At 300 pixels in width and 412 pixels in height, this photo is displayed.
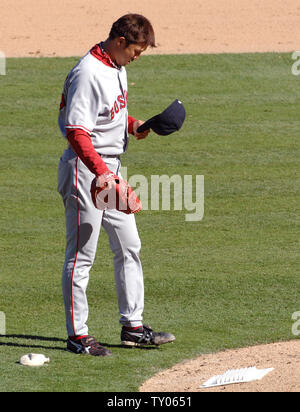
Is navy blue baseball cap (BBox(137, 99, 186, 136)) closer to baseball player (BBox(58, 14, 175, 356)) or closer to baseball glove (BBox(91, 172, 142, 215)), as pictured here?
baseball player (BBox(58, 14, 175, 356))

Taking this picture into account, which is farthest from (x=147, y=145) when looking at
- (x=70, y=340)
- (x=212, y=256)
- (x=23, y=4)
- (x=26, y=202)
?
(x=23, y=4)

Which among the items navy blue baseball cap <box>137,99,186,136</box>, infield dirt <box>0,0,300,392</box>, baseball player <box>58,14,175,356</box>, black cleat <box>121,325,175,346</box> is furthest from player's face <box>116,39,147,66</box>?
infield dirt <box>0,0,300,392</box>

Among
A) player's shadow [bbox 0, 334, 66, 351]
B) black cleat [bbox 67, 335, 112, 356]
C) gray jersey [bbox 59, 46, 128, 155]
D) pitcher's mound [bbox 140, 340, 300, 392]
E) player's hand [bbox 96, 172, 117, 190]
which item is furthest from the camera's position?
player's shadow [bbox 0, 334, 66, 351]

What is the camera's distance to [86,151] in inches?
205

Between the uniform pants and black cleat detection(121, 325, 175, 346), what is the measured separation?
0.06 meters

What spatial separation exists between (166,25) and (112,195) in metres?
15.4

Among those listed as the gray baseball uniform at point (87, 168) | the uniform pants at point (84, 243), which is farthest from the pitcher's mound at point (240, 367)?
the gray baseball uniform at point (87, 168)

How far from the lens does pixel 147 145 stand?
12.7m

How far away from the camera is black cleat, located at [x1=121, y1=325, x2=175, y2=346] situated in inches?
229

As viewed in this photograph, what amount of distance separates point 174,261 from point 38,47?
11.3 m

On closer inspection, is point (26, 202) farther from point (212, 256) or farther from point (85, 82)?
point (85, 82)

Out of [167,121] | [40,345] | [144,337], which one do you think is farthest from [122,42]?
[40,345]

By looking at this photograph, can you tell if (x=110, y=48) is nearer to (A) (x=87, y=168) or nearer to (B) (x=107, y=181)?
(A) (x=87, y=168)

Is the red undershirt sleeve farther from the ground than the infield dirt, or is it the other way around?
the infield dirt
